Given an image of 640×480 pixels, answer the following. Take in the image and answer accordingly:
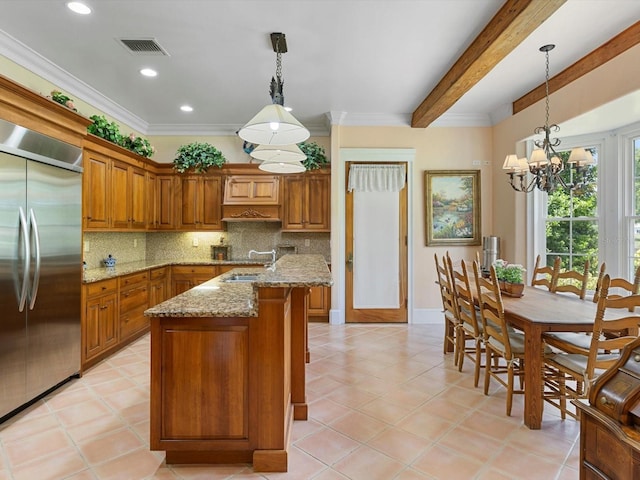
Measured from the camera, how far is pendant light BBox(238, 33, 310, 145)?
207 centimetres

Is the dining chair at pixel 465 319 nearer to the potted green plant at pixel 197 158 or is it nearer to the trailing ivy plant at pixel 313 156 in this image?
the trailing ivy plant at pixel 313 156

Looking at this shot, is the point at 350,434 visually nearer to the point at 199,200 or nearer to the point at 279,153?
the point at 279,153

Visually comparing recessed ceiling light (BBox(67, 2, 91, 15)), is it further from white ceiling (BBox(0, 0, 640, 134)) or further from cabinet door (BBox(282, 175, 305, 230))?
cabinet door (BBox(282, 175, 305, 230))

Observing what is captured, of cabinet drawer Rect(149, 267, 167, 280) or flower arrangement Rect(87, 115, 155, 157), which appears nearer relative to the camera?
flower arrangement Rect(87, 115, 155, 157)

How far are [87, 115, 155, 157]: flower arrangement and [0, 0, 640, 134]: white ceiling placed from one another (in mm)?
454

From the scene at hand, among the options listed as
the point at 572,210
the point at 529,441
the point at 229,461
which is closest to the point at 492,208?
the point at 572,210

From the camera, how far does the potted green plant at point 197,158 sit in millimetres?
5281

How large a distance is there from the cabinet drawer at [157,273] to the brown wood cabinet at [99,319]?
2.75ft

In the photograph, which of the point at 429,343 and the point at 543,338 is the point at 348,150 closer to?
the point at 429,343

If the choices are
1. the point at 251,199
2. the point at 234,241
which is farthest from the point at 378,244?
the point at 234,241

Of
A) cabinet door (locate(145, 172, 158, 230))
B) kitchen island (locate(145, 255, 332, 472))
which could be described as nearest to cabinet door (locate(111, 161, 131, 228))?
cabinet door (locate(145, 172, 158, 230))

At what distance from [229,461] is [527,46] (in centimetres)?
407

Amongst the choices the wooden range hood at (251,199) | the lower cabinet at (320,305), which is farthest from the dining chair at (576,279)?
the wooden range hood at (251,199)

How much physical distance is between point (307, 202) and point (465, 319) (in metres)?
2.94
